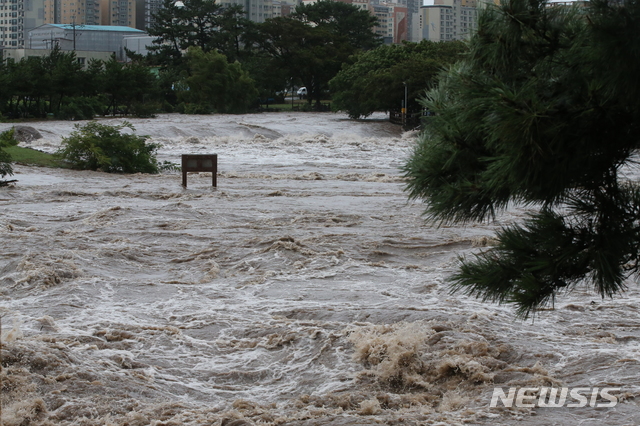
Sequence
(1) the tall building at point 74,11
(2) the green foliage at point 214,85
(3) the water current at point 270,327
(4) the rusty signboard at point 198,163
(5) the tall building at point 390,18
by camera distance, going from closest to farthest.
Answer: (3) the water current at point 270,327, (4) the rusty signboard at point 198,163, (2) the green foliage at point 214,85, (5) the tall building at point 390,18, (1) the tall building at point 74,11

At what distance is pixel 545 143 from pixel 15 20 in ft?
557

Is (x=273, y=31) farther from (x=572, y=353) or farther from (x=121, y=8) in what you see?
(x=121, y=8)

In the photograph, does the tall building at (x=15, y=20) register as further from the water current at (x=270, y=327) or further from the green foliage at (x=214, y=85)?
the water current at (x=270, y=327)

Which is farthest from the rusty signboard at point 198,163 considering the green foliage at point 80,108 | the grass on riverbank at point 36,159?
the green foliage at point 80,108

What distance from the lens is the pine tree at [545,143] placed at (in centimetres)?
250

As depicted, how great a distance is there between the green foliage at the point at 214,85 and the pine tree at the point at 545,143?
54.5 metres

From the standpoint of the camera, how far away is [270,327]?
8.30 meters

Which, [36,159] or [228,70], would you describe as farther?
[228,70]

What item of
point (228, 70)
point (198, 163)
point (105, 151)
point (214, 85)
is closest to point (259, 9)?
point (228, 70)

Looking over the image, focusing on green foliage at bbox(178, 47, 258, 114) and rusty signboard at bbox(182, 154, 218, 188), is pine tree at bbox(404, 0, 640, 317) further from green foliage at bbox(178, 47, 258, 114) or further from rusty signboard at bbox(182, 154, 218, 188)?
green foliage at bbox(178, 47, 258, 114)

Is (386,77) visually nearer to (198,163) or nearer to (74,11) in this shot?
(198,163)

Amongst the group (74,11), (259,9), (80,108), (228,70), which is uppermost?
(74,11)

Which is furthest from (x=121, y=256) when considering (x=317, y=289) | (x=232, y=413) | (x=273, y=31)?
(x=273, y=31)
